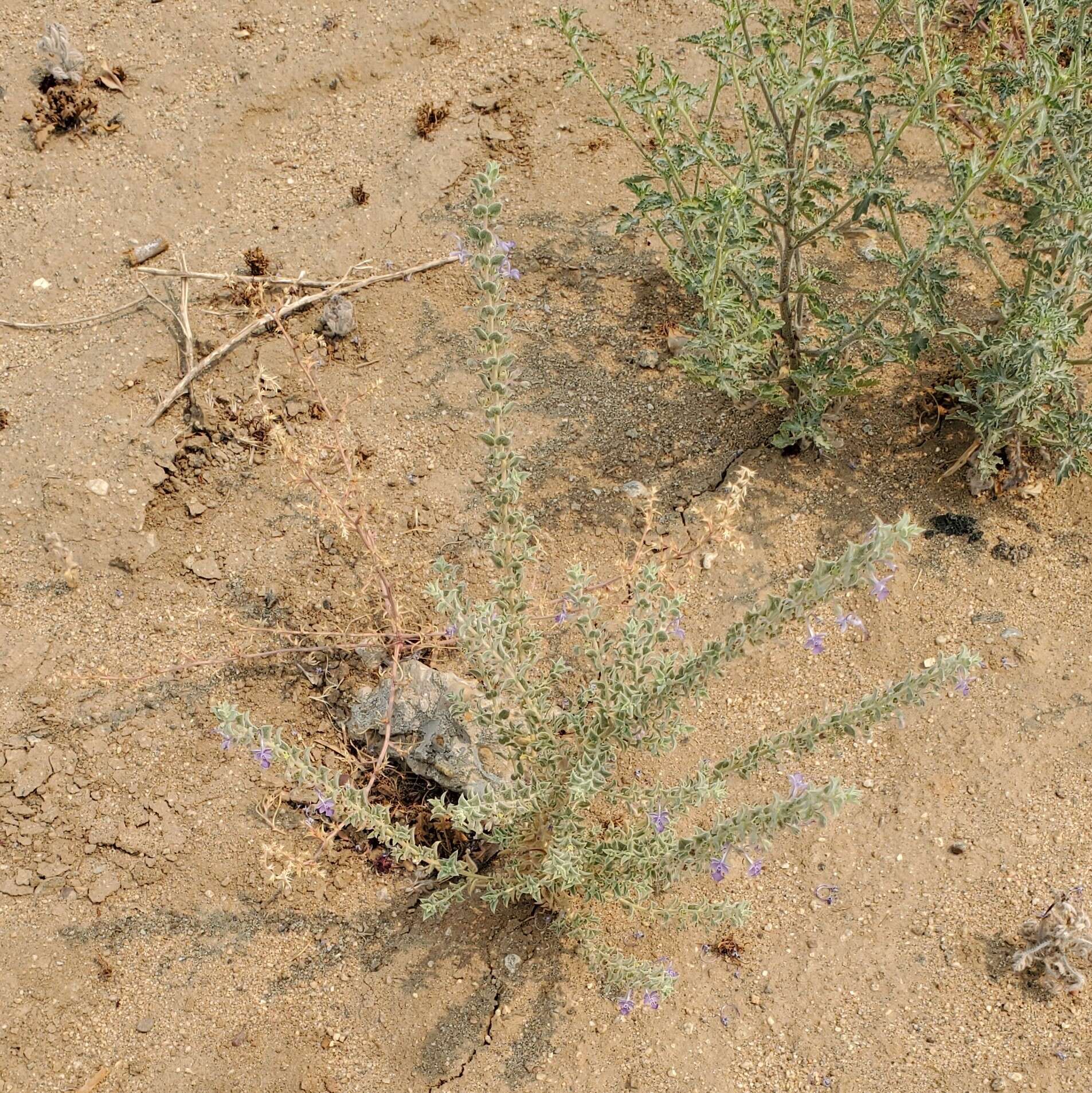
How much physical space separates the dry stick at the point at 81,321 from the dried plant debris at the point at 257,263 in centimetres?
47

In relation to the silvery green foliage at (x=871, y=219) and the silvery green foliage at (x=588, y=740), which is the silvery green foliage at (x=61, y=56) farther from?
the silvery green foliage at (x=588, y=740)

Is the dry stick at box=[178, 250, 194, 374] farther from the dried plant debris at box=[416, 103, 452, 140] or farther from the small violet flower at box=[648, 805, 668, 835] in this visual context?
the small violet flower at box=[648, 805, 668, 835]

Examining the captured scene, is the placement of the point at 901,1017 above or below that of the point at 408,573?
below

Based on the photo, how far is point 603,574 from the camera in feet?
13.5

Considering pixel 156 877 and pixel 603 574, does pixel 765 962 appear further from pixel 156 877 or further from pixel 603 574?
pixel 156 877

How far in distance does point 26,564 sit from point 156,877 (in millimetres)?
1430

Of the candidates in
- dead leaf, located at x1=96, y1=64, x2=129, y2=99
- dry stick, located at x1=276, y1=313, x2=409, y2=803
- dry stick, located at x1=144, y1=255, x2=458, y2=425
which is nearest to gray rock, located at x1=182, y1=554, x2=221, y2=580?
dry stick, located at x1=276, y1=313, x2=409, y2=803

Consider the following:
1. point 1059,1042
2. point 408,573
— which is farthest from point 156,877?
point 1059,1042

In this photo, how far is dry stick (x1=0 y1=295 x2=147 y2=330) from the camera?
190 inches

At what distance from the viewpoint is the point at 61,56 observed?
552 centimetres

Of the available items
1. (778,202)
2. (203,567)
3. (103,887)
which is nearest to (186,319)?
(203,567)

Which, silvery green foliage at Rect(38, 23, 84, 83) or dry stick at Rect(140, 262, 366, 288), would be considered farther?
silvery green foliage at Rect(38, 23, 84, 83)

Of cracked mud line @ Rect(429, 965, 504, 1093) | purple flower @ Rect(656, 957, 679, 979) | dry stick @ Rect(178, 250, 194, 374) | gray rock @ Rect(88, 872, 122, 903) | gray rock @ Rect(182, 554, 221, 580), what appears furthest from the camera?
dry stick @ Rect(178, 250, 194, 374)

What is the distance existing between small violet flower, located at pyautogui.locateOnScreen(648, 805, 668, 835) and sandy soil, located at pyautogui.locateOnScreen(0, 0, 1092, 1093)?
0.69m
